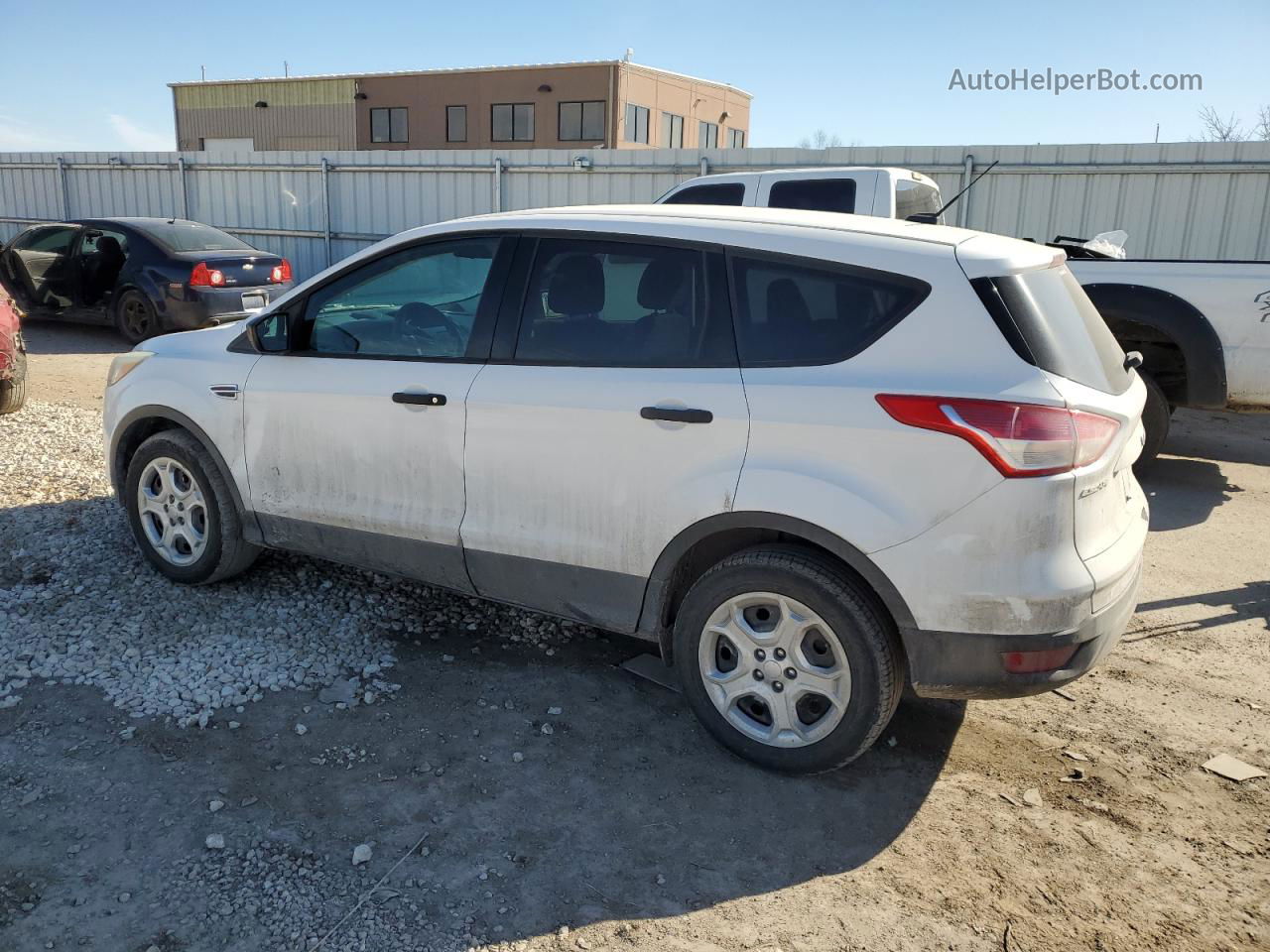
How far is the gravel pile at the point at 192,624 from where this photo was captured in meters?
4.09

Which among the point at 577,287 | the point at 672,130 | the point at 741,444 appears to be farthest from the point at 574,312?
the point at 672,130

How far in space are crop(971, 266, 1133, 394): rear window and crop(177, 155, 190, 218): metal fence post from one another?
18504mm

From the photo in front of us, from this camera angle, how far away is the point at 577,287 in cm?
390

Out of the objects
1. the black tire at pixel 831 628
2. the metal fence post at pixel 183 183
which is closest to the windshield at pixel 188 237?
the metal fence post at pixel 183 183

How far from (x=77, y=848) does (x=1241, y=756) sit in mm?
3963

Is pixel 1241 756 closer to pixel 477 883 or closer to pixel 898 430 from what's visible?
pixel 898 430

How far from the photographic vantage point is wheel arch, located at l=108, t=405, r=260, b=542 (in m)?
4.72

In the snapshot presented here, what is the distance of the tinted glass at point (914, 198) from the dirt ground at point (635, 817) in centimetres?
573

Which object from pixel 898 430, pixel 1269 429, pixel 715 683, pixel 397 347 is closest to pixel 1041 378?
pixel 898 430

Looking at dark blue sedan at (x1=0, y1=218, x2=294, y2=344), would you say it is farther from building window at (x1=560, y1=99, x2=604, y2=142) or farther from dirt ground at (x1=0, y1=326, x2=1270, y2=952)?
building window at (x1=560, y1=99, x2=604, y2=142)

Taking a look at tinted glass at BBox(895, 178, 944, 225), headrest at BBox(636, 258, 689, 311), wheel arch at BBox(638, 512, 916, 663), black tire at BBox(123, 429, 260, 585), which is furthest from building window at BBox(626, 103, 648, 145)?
wheel arch at BBox(638, 512, 916, 663)

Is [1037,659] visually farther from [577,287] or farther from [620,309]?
[577,287]

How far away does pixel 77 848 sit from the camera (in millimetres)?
3057

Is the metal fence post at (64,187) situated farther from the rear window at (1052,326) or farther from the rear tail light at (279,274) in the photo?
the rear window at (1052,326)
